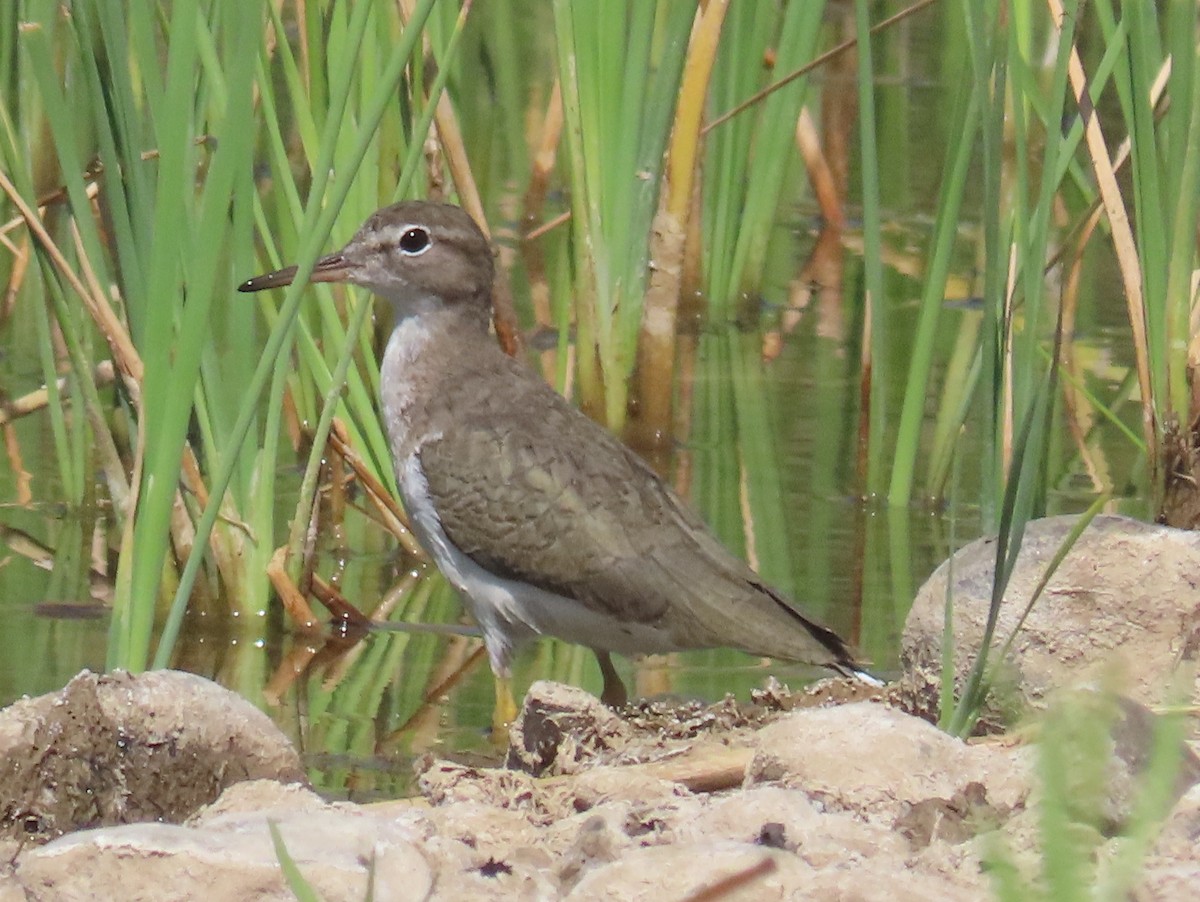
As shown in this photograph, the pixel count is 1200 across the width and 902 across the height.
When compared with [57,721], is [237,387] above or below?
above

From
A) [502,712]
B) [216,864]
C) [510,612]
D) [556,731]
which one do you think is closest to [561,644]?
[510,612]

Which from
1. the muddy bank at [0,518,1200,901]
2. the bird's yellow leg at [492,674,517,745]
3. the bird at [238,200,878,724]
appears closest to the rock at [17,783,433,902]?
the muddy bank at [0,518,1200,901]

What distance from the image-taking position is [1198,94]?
5.48m

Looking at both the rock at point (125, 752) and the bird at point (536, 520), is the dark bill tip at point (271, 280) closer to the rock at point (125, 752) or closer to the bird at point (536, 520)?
the bird at point (536, 520)

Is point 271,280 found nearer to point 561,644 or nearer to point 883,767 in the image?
point 561,644

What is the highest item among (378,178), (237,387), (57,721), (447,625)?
(378,178)

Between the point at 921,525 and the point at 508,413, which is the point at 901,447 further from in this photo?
the point at 508,413

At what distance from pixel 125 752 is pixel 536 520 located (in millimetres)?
1876

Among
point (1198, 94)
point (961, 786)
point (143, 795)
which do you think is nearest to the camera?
point (961, 786)

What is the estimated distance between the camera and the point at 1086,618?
4.64 m

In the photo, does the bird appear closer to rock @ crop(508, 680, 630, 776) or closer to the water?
the water

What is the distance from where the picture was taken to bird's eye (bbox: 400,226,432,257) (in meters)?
6.15

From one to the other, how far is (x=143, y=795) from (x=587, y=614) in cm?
180

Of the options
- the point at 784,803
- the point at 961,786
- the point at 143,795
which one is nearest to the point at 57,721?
the point at 143,795
